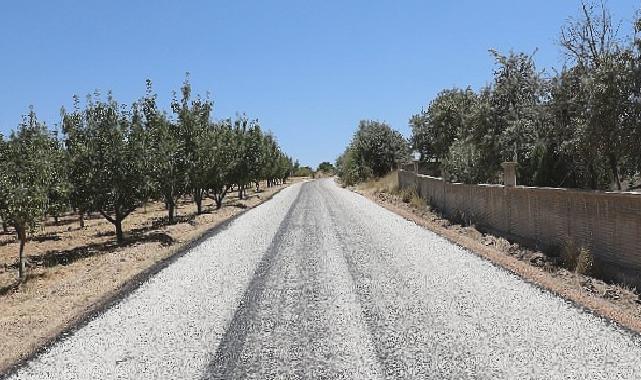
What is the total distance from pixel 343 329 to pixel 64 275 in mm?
10486

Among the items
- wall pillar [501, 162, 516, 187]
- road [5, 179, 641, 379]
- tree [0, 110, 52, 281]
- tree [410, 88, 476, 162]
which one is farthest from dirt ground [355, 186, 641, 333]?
tree [410, 88, 476, 162]

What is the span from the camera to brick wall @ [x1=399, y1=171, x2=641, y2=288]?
11031mm

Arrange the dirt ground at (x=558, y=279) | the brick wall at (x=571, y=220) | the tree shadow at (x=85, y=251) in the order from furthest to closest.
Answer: the tree shadow at (x=85, y=251) → the brick wall at (x=571, y=220) → the dirt ground at (x=558, y=279)

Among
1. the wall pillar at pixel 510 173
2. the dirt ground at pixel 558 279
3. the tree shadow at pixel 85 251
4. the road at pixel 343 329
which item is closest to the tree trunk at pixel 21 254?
the tree shadow at pixel 85 251

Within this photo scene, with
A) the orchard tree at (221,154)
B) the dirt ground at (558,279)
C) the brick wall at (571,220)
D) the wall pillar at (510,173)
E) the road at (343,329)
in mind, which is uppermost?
the orchard tree at (221,154)

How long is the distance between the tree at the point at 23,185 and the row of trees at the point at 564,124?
15283mm

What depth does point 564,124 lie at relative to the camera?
18.8 meters

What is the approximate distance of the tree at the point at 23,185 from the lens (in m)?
15.4

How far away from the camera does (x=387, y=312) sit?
28.7 ft

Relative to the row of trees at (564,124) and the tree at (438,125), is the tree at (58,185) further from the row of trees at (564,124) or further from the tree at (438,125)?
the tree at (438,125)

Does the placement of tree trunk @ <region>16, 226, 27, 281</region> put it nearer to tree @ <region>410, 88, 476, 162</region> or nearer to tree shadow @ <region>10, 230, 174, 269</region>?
tree shadow @ <region>10, 230, 174, 269</region>

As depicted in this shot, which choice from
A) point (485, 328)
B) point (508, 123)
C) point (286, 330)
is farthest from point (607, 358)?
point (508, 123)

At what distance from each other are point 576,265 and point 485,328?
6001 millimetres

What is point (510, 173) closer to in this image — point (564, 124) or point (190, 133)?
point (564, 124)
